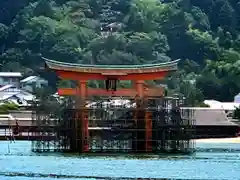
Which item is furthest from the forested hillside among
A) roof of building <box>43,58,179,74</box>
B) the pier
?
roof of building <box>43,58,179,74</box>

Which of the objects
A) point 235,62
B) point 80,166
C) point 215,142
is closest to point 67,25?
point 235,62

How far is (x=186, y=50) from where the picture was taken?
627 ft

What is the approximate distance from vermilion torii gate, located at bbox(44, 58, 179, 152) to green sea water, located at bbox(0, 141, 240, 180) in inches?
144

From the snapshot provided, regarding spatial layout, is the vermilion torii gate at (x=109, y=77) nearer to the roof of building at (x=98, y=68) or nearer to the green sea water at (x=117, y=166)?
the roof of building at (x=98, y=68)

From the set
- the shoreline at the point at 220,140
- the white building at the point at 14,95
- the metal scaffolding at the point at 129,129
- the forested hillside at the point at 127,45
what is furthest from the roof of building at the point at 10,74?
the metal scaffolding at the point at 129,129

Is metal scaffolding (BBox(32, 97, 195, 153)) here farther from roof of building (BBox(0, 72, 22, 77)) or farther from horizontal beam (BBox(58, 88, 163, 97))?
roof of building (BBox(0, 72, 22, 77))

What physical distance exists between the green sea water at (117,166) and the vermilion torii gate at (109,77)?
367 cm

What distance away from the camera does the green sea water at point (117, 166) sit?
56.1m

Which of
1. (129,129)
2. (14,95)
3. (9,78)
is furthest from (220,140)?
(9,78)

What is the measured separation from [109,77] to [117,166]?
57.9 feet

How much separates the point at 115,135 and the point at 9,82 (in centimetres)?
9645

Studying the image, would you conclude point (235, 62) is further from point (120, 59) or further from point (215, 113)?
point (215, 113)

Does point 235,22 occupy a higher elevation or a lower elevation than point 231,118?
higher

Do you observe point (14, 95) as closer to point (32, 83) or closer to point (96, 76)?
point (32, 83)
